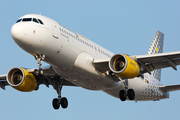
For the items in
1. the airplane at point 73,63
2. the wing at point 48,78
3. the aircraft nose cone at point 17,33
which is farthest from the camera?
the wing at point 48,78

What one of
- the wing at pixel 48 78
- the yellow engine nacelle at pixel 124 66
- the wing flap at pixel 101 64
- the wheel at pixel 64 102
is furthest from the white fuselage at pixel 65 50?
the wheel at pixel 64 102

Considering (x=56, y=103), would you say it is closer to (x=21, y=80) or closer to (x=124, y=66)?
(x=21, y=80)

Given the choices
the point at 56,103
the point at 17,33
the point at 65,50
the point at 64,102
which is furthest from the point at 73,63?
the point at 56,103

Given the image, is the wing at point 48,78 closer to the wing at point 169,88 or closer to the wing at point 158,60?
A: the wing at point 158,60

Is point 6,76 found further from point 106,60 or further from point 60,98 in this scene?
point 106,60

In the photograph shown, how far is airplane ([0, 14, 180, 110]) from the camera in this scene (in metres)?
27.0

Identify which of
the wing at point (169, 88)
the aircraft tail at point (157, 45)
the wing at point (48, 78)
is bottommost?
the wing at point (169, 88)

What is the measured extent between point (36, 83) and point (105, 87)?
711 centimetres

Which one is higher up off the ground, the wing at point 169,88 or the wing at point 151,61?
the wing at point 151,61

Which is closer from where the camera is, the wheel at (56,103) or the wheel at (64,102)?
the wheel at (64,102)

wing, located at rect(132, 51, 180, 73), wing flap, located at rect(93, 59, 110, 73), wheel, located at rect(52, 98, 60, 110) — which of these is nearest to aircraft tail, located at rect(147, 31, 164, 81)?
wing, located at rect(132, 51, 180, 73)

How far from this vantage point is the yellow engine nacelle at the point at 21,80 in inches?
1313

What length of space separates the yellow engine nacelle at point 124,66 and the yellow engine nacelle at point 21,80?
9068 mm

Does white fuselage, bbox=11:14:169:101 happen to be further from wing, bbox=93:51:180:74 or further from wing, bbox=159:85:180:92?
wing, bbox=159:85:180:92
